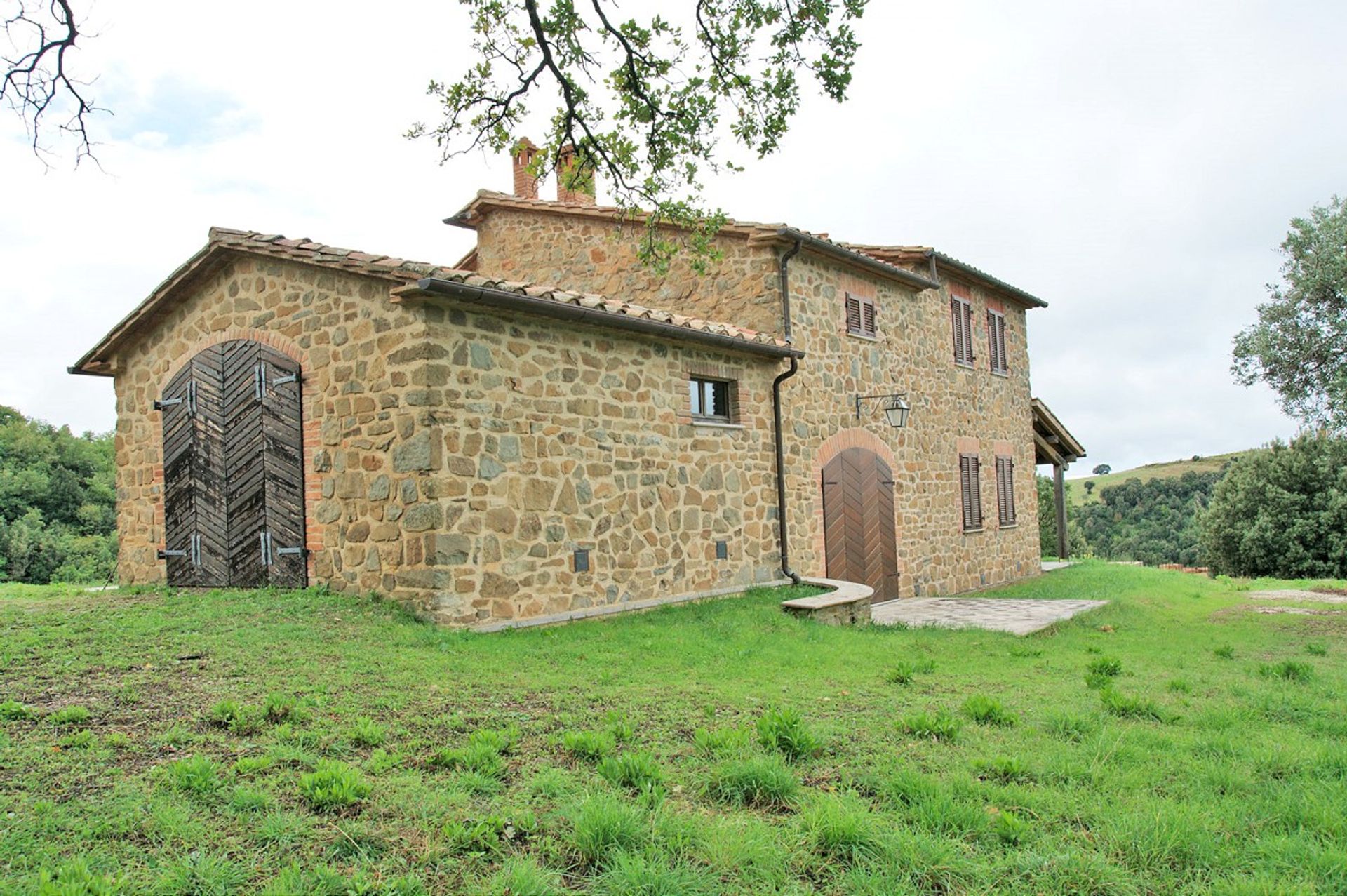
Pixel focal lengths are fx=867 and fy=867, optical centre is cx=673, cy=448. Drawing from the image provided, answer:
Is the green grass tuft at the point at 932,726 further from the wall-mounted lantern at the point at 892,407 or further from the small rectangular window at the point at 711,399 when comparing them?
the wall-mounted lantern at the point at 892,407

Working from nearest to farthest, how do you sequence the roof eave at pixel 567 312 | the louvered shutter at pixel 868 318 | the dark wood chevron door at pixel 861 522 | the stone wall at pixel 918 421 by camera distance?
1. the roof eave at pixel 567 312
2. the stone wall at pixel 918 421
3. the dark wood chevron door at pixel 861 522
4. the louvered shutter at pixel 868 318

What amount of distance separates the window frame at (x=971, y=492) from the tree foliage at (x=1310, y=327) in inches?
199

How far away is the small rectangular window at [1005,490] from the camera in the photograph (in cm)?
1770

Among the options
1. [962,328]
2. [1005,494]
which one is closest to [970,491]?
[1005,494]

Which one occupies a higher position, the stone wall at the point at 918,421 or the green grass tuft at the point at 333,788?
the stone wall at the point at 918,421

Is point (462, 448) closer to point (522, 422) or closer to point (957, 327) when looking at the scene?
point (522, 422)

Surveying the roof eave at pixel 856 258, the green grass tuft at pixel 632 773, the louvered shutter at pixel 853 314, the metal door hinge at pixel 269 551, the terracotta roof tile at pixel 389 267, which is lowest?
the green grass tuft at pixel 632 773

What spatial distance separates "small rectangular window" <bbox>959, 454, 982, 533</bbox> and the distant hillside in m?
37.9

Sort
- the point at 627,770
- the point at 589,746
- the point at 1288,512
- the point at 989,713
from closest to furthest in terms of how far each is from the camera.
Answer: the point at 627,770 → the point at 589,746 → the point at 989,713 → the point at 1288,512

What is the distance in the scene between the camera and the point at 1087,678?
604 cm

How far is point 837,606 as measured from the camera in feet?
32.0

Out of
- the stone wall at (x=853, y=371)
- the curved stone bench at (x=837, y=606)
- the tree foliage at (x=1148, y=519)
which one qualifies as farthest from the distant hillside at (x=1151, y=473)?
the curved stone bench at (x=837, y=606)

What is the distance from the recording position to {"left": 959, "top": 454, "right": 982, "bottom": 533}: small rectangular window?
16.1m

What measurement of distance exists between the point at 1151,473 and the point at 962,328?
41959 millimetres
